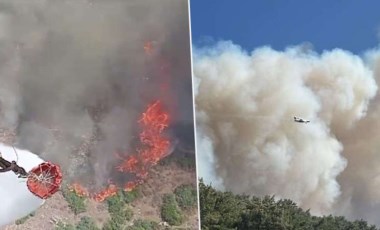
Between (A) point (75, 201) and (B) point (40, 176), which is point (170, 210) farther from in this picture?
(B) point (40, 176)

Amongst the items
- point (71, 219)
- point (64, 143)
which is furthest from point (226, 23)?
point (71, 219)

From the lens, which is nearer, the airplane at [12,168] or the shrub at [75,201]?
the airplane at [12,168]

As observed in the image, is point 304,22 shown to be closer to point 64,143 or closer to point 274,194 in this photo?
point 274,194

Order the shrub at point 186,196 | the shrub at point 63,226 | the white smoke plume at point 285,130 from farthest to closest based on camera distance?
the white smoke plume at point 285,130 < the shrub at point 186,196 < the shrub at point 63,226

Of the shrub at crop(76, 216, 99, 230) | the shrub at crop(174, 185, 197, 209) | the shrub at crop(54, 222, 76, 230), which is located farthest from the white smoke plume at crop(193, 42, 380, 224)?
the shrub at crop(54, 222, 76, 230)

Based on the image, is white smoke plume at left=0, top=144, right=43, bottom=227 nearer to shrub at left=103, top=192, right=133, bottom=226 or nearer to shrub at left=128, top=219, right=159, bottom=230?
shrub at left=103, top=192, right=133, bottom=226

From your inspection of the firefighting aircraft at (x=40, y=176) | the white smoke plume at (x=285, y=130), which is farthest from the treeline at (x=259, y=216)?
the firefighting aircraft at (x=40, y=176)

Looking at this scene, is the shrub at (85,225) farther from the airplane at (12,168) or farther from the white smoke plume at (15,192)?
the airplane at (12,168)
